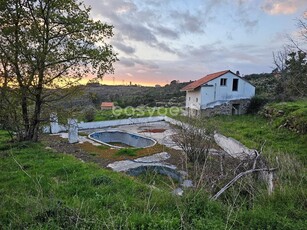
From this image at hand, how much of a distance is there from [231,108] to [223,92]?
5.83 ft

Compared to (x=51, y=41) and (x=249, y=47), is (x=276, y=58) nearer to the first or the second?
(x=249, y=47)

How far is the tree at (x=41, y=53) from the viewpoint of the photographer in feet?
29.8

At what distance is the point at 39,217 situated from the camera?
11.7ft

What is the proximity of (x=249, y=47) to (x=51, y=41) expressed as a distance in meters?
16.1

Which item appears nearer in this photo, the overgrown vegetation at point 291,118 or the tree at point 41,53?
the tree at point 41,53

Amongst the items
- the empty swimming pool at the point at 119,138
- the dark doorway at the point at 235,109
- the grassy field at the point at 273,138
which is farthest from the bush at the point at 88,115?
the dark doorway at the point at 235,109

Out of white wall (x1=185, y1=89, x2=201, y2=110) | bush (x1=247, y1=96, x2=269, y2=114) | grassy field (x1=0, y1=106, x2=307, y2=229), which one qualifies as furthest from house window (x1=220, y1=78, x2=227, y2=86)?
grassy field (x1=0, y1=106, x2=307, y2=229)

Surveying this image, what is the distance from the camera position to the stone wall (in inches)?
921

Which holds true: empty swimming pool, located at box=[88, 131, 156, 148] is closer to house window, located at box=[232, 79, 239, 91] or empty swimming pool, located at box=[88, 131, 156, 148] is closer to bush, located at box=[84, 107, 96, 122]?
bush, located at box=[84, 107, 96, 122]

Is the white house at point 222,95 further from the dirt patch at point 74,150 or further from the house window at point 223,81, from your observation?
the dirt patch at point 74,150

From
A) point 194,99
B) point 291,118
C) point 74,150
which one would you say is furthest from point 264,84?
point 74,150

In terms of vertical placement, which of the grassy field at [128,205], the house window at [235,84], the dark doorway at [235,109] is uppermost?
the house window at [235,84]

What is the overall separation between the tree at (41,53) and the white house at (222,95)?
14.4 m

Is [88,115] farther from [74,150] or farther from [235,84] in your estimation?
[235,84]
